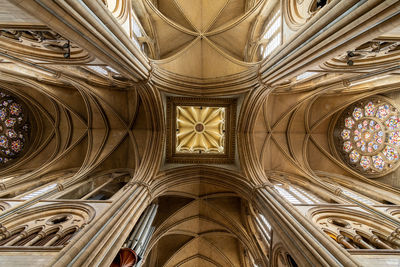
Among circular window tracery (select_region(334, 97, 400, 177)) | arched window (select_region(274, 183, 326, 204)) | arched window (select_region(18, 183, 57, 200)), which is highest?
circular window tracery (select_region(334, 97, 400, 177))

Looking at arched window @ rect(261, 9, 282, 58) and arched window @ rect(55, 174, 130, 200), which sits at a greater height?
arched window @ rect(261, 9, 282, 58)

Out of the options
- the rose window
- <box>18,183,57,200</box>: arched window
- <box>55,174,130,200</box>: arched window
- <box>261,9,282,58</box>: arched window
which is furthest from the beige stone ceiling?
the rose window

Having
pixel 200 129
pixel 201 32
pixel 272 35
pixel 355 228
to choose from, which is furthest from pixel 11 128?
pixel 355 228

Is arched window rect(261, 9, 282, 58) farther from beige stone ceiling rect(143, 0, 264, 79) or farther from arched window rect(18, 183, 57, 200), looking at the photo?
arched window rect(18, 183, 57, 200)

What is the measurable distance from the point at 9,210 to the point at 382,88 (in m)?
16.3

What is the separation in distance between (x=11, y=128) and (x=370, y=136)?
2232 cm

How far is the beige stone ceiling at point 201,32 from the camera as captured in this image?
11.5m

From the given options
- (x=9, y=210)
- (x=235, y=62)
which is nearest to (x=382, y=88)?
(x=235, y=62)

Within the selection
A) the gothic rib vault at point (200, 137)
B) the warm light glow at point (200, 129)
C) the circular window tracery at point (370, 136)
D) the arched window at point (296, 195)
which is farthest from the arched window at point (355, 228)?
the warm light glow at point (200, 129)

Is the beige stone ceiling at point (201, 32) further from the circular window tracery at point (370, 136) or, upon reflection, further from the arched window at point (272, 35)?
the circular window tracery at point (370, 136)

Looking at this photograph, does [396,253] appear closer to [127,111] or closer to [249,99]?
[249,99]

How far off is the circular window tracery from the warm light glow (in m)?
7.64

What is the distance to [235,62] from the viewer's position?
11.0 meters

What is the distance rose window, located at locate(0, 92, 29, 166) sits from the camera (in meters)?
12.9
